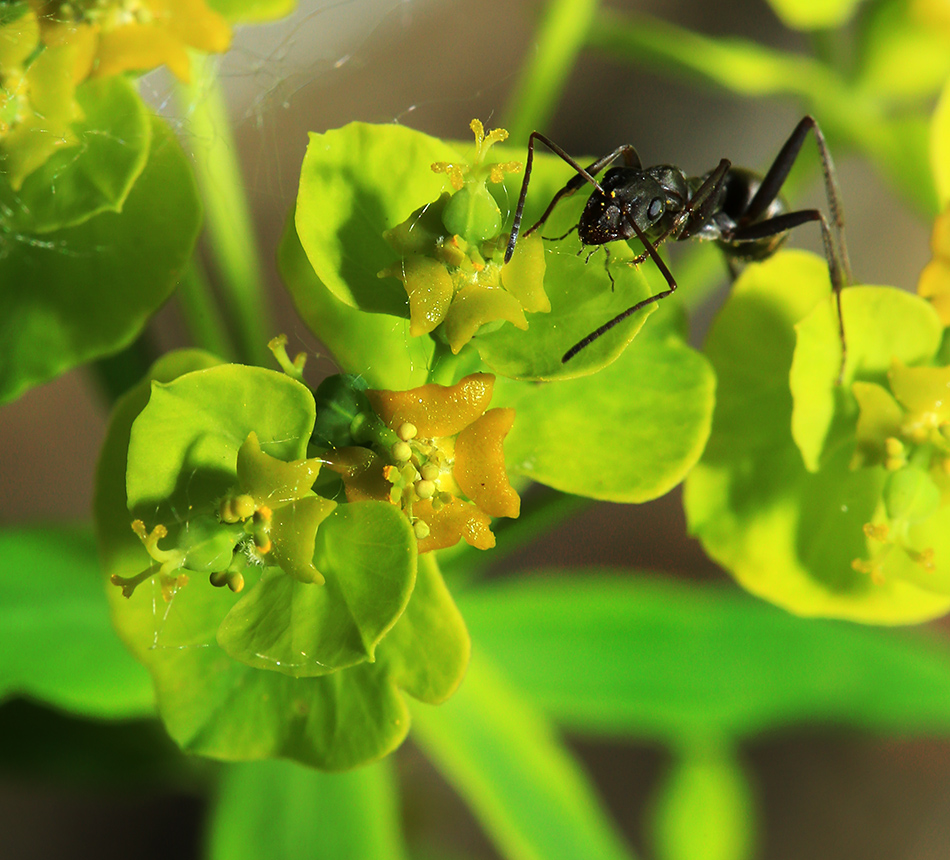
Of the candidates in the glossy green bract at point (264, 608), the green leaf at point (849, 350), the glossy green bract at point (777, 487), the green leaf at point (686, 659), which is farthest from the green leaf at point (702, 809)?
the glossy green bract at point (264, 608)

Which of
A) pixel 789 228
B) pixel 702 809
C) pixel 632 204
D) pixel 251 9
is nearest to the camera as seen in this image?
pixel 632 204

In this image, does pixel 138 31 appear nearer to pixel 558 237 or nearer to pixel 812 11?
pixel 558 237

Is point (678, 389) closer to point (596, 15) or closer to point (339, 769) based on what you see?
point (339, 769)

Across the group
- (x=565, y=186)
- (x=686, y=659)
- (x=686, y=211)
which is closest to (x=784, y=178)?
(x=686, y=211)

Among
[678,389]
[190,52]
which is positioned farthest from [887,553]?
[190,52]

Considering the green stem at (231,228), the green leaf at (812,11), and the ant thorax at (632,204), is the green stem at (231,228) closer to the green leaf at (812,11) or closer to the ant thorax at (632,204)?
the ant thorax at (632,204)

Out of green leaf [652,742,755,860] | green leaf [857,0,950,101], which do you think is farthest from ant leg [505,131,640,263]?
green leaf [652,742,755,860]
